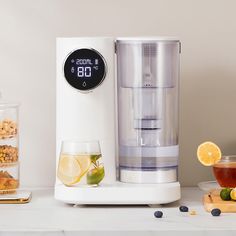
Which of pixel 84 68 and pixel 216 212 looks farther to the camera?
pixel 84 68

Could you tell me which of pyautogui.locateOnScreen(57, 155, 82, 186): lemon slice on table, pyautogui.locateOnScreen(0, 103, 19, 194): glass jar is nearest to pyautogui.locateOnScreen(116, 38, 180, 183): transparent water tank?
pyautogui.locateOnScreen(57, 155, 82, 186): lemon slice on table

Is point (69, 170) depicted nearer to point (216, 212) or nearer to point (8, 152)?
point (8, 152)

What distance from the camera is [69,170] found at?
1.79 metres

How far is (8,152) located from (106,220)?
1.28ft

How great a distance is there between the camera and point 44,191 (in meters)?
2.03

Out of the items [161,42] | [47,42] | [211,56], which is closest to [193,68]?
[211,56]

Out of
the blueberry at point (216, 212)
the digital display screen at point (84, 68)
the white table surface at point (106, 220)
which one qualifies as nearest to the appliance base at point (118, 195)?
the white table surface at point (106, 220)

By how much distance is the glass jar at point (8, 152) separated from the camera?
1909 mm

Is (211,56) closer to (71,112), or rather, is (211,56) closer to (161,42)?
(161,42)

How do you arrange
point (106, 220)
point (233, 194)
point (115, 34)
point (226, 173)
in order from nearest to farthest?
point (106, 220), point (233, 194), point (226, 173), point (115, 34)

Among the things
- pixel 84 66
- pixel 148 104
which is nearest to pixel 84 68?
pixel 84 66

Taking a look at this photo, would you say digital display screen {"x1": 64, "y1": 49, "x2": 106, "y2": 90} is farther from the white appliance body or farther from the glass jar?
the glass jar

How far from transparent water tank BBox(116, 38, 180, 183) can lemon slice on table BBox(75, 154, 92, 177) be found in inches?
5.0

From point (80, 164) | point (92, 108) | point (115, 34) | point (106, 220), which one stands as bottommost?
point (106, 220)
